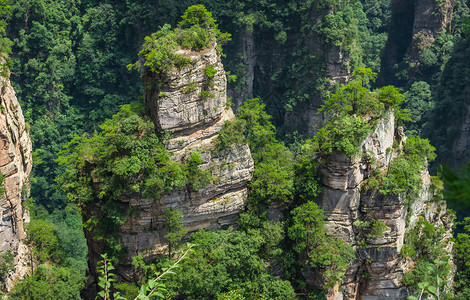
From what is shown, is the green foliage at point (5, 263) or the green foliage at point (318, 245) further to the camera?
the green foliage at point (318, 245)

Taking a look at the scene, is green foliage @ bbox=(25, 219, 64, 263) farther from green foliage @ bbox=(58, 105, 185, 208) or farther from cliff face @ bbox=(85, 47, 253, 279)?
green foliage @ bbox=(58, 105, 185, 208)

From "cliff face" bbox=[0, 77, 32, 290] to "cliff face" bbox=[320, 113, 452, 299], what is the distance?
1308 centimetres

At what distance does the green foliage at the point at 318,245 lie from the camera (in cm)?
2483

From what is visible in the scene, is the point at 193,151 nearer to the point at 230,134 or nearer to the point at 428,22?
the point at 230,134

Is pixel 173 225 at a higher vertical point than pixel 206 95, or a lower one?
lower

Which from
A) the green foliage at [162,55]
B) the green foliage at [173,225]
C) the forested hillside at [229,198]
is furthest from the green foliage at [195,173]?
the green foliage at [162,55]

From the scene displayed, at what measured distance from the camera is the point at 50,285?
24219mm

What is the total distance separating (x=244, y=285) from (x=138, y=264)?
4.61 meters

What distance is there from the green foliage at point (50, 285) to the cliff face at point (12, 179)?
93 centimetres

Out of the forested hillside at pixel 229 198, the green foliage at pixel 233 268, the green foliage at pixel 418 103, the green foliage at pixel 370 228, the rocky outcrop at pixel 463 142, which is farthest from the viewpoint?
the green foliage at pixel 418 103

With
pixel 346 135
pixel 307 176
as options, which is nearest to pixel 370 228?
pixel 307 176

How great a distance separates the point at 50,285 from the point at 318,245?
1139 centimetres

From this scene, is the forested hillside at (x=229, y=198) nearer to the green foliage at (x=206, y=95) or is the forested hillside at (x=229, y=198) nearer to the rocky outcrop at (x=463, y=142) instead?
the green foliage at (x=206, y=95)

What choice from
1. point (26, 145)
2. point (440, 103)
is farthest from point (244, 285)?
point (440, 103)
